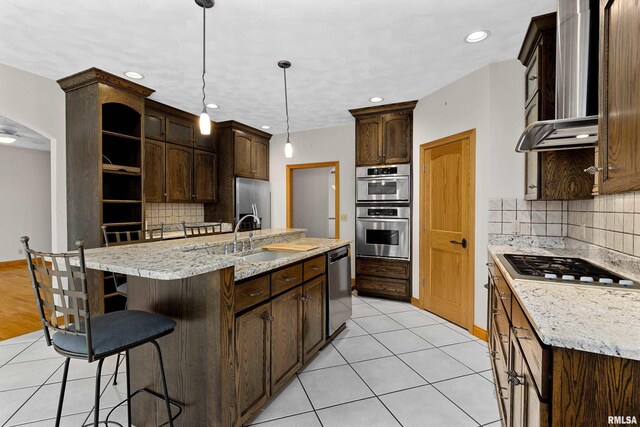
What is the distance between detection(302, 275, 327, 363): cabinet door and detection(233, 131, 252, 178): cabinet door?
2990mm

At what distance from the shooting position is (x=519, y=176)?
274 cm

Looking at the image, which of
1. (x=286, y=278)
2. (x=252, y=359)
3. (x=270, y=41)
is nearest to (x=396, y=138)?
(x=270, y=41)

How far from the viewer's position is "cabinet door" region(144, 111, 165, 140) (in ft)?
12.9

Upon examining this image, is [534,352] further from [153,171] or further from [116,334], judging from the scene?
[153,171]

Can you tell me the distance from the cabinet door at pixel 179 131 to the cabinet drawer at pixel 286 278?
3.10 meters

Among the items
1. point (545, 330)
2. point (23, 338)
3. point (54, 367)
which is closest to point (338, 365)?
point (545, 330)

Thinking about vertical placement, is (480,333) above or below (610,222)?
below

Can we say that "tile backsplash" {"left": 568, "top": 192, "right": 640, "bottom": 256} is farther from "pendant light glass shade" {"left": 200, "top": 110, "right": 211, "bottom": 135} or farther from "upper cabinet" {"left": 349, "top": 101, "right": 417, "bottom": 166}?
"pendant light glass shade" {"left": 200, "top": 110, "right": 211, "bottom": 135}

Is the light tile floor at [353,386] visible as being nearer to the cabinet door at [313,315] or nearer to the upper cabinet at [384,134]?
the cabinet door at [313,315]

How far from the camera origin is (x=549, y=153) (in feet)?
7.27

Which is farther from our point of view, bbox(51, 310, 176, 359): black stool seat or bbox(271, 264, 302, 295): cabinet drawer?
bbox(271, 264, 302, 295): cabinet drawer

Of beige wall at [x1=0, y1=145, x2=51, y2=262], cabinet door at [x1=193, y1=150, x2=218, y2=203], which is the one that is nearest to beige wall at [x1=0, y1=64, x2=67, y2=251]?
cabinet door at [x1=193, y1=150, x2=218, y2=203]

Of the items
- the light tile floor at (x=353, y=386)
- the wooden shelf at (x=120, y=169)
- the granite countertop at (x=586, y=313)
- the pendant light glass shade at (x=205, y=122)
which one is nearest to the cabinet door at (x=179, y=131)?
the wooden shelf at (x=120, y=169)

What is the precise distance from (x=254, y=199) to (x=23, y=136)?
4364 millimetres
